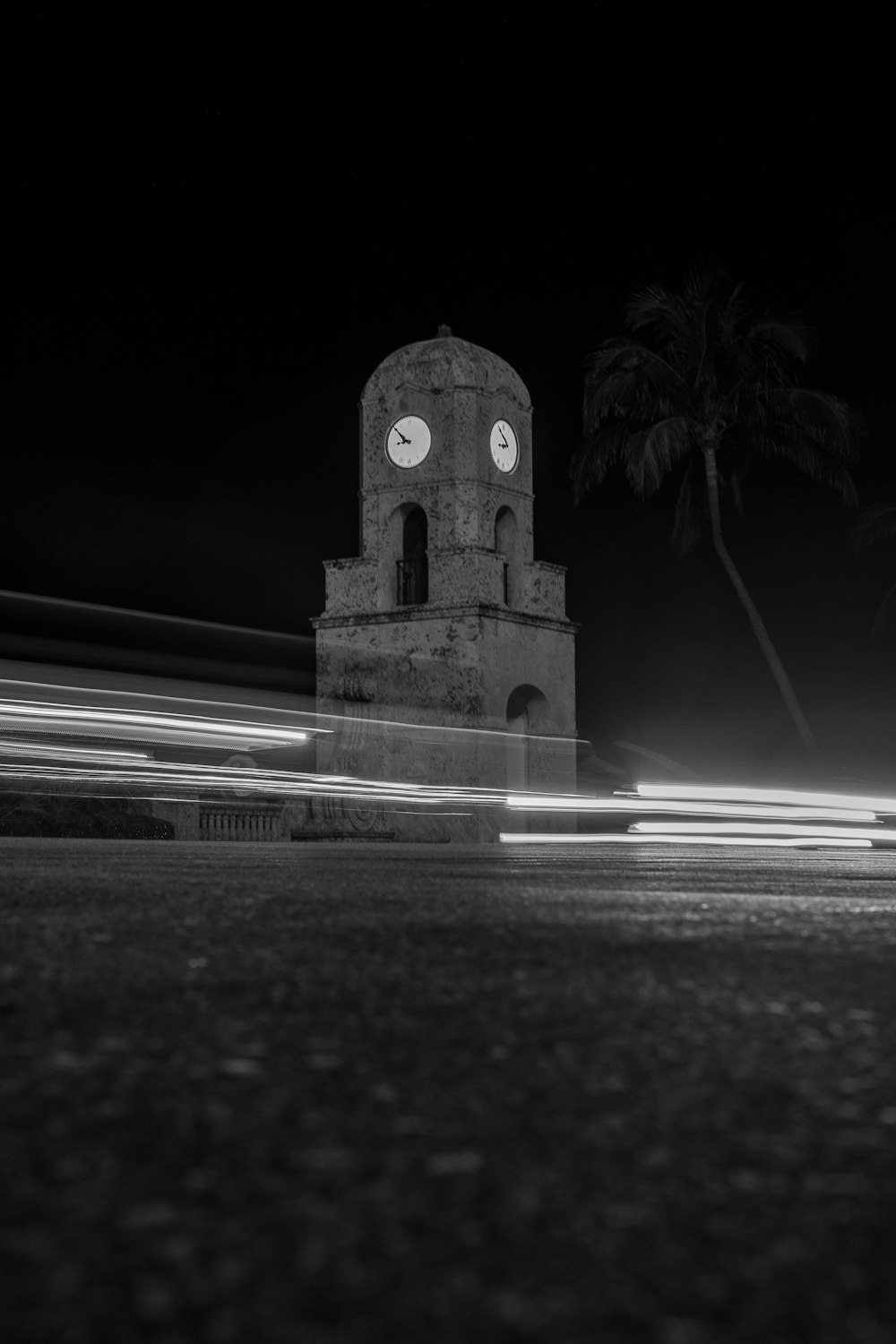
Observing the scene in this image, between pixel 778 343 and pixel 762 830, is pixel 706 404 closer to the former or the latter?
pixel 778 343

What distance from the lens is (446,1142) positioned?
3.37 ft

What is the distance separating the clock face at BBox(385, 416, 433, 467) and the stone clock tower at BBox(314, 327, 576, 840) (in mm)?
27

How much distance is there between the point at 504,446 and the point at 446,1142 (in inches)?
1341

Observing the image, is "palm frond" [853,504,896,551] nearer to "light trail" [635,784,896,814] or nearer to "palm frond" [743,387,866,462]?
"palm frond" [743,387,866,462]

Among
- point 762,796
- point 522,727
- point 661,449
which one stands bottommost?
point 762,796

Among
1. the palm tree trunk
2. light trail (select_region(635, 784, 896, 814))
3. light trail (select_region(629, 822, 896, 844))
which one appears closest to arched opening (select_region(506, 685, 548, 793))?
the palm tree trunk

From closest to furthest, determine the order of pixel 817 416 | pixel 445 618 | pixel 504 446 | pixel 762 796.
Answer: pixel 762 796 → pixel 817 416 → pixel 445 618 → pixel 504 446

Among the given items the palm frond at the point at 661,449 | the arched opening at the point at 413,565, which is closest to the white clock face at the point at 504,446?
the arched opening at the point at 413,565

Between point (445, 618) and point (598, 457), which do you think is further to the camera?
point (598, 457)

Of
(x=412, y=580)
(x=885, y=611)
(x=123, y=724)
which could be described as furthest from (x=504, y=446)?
(x=123, y=724)

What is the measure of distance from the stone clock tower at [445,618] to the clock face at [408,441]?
3 centimetres

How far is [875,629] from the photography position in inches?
1312

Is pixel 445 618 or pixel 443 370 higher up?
pixel 443 370

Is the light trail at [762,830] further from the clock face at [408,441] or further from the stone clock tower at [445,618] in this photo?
the clock face at [408,441]
